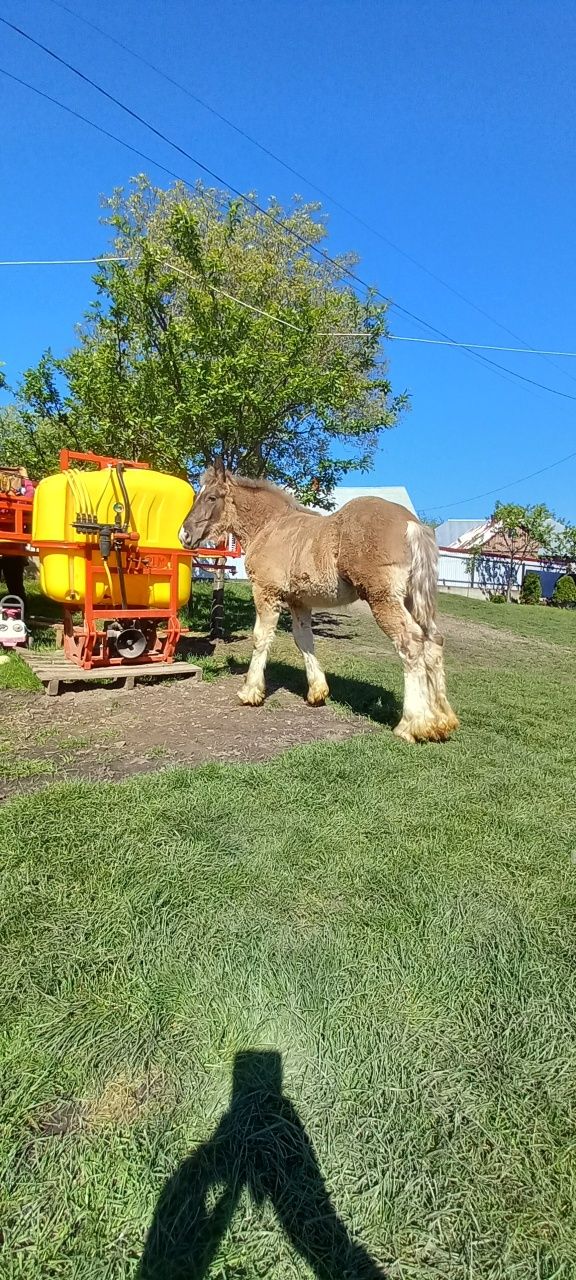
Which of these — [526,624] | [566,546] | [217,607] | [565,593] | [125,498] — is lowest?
→ [526,624]

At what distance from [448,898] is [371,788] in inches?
49.9

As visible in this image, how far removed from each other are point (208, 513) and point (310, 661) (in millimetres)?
1978

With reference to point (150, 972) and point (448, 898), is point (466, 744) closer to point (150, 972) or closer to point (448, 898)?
point (448, 898)

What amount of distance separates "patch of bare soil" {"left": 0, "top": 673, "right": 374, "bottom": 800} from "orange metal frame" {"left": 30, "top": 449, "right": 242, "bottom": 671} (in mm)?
499

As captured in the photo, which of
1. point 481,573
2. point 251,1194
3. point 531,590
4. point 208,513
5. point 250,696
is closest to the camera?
point 251,1194

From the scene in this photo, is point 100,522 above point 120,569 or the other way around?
above

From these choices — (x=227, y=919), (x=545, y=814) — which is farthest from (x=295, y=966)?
(x=545, y=814)

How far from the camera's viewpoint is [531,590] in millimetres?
37625

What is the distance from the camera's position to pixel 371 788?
411 centimetres

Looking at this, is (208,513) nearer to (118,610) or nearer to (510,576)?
(118,610)

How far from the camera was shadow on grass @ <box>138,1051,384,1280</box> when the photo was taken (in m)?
1.53

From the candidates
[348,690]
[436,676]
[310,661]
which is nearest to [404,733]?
[436,676]

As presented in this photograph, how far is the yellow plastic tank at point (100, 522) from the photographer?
6.75 meters

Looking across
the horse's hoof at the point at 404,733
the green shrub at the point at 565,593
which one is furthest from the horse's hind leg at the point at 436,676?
the green shrub at the point at 565,593
